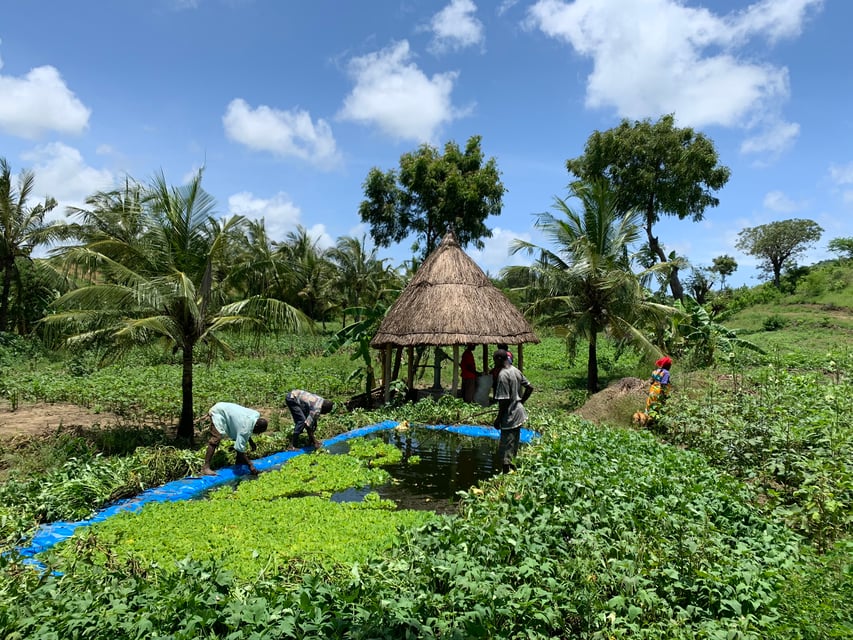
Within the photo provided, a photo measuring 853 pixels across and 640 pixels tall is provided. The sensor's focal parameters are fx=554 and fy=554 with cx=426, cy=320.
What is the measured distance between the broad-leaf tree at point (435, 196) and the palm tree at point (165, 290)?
17.7m

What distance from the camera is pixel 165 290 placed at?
869 centimetres

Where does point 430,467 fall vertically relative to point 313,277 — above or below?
below

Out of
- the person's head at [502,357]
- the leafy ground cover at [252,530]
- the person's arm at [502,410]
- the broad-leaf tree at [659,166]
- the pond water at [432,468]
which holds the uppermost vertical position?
the broad-leaf tree at [659,166]

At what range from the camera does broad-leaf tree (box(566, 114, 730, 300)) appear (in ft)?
76.9

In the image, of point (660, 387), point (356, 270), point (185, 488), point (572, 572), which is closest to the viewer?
point (572, 572)

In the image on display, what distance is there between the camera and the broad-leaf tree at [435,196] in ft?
85.9

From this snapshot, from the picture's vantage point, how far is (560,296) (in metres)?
14.4

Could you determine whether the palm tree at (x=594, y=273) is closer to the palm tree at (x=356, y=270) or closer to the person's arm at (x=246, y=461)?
the person's arm at (x=246, y=461)

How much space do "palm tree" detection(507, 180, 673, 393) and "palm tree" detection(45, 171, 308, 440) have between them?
24.0ft

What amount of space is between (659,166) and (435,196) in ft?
32.9

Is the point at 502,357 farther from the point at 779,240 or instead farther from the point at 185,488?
the point at 779,240

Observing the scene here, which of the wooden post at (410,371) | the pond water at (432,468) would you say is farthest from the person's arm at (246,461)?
the wooden post at (410,371)

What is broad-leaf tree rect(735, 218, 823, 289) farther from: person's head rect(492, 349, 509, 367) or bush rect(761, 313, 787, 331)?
person's head rect(492, 349, 509, 367)

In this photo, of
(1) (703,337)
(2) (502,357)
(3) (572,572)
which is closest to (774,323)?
(1) (703,337)
